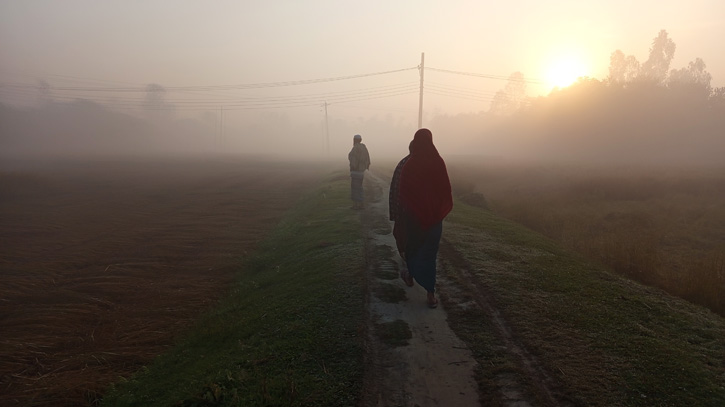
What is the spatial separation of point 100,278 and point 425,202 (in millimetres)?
9255

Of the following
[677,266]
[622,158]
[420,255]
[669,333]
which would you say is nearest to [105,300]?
[420,255]

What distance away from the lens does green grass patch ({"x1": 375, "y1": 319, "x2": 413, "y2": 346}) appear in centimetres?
522

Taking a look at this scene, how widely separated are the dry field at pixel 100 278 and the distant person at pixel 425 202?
15.8ft

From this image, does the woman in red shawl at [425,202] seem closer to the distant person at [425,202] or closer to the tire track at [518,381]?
the distant person at [425,202]

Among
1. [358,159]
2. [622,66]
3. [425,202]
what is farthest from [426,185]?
[622,66]

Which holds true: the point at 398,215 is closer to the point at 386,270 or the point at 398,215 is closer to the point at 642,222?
the point at 386,270

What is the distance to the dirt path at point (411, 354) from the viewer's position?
4.07 meters

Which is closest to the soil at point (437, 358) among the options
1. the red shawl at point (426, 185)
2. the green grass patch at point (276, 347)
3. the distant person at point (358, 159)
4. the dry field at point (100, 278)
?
the green grass patch at point (276, 347)

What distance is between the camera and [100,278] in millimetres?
11023

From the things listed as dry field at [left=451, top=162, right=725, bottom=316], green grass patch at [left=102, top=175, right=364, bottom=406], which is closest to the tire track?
green grass patch at [left=102, top=175, right=364, bottom=406]

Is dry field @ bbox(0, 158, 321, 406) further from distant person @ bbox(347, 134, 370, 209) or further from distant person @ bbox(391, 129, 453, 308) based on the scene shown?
distant person @ bbox(391, 129, 453, 308)

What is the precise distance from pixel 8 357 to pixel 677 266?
14.6 m

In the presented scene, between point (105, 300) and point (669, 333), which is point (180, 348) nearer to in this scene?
point (105, 300)

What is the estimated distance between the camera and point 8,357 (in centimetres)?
702
